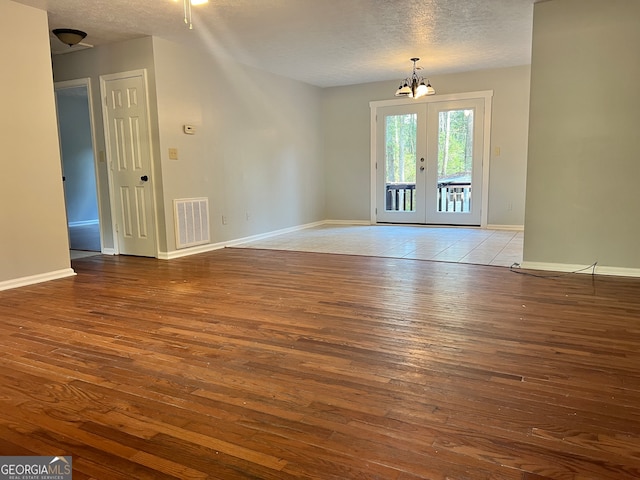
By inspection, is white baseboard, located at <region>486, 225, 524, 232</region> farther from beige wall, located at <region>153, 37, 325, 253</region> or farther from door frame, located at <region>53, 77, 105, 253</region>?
door frame, located at <region>53, 77, 105, 253</region>

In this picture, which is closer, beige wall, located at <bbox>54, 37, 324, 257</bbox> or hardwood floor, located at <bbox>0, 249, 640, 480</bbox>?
hardwood floor, located at <bbox>0, 249, 640, 480</bbox>

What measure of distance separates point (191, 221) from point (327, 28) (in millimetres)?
2664

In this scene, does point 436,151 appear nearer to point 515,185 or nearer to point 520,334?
point 515,185

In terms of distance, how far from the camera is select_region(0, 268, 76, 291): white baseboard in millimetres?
3941

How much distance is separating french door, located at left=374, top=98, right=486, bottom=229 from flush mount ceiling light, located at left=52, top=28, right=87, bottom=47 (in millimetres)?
4679

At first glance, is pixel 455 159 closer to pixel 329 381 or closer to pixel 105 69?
pixel 105 69

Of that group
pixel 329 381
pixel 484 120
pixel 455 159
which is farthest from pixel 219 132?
pixel 329 381

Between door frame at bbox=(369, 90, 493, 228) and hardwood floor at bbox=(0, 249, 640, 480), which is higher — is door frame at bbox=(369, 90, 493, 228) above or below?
above

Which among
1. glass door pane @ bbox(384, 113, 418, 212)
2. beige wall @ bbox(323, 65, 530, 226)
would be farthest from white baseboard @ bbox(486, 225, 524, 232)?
glass door pane @ bbox(384, 113, 418, 212)

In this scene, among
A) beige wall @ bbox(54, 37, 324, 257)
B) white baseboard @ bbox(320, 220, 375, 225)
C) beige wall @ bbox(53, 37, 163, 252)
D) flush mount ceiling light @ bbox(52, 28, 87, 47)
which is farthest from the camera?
white baseboard @ bbox(320, 220, 375, 225)

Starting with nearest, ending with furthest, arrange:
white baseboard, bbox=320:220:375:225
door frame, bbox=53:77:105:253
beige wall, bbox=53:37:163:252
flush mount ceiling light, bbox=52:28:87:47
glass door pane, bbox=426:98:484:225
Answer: flush mount ceiling light, bbox=52:28:87:47 < beige wall, bbox=53:37:163:252 < door frame, bbox=53:77:105:253 < glass door pane, bbox=426:98:484:225 < white baseboard, bbox=320:220:375:225

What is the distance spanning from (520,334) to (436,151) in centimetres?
538

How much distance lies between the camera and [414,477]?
139 centimetres

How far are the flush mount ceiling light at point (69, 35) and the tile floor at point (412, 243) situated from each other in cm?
297
